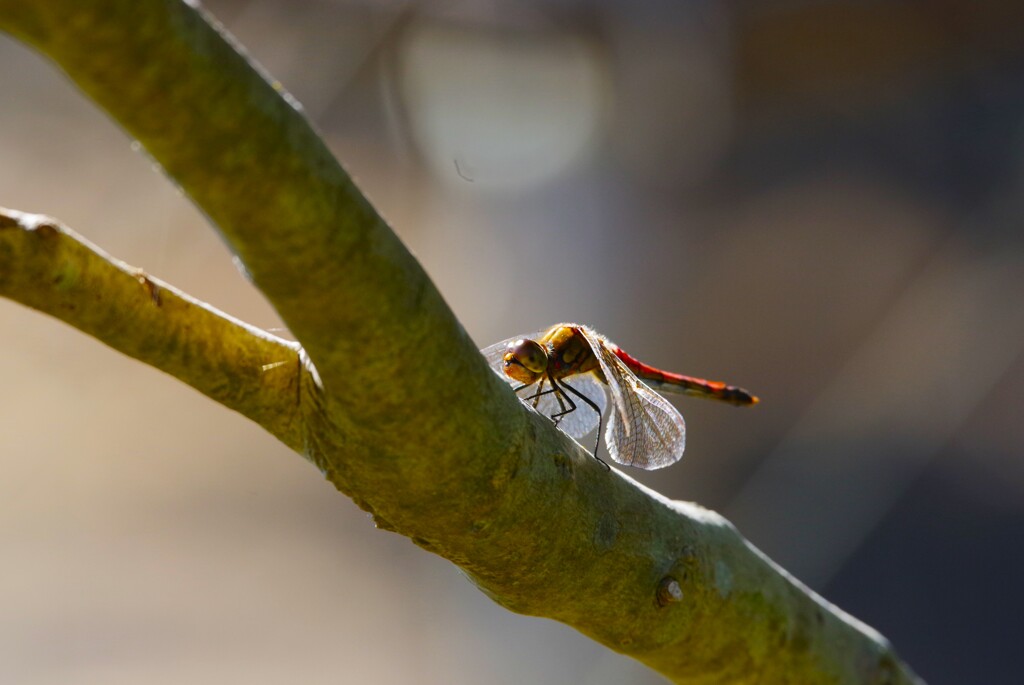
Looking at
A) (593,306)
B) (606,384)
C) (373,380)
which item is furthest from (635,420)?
(593,306)

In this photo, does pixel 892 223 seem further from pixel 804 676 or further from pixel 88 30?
pixel 88 30

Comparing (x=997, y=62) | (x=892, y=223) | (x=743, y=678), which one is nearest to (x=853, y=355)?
(x=892, y=223)

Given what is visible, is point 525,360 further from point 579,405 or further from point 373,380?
point 373,380

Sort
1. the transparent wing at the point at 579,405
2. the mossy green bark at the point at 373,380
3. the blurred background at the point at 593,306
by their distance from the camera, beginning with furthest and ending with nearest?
the blurred background at the point at 593,306, the transparent wing at the point at 579,405, the mossy green bark at the point at 373,380

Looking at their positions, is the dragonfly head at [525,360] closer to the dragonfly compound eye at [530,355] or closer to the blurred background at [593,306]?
the dragonfly compound eye at [530,355]

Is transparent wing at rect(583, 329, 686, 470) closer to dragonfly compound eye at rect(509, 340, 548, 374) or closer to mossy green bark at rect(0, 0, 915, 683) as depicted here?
dragonfly compound eye at rect(509, 340, 548, 374)

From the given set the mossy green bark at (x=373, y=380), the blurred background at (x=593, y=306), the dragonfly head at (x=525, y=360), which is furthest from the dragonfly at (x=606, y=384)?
the blurred background at (x=593, y=306)

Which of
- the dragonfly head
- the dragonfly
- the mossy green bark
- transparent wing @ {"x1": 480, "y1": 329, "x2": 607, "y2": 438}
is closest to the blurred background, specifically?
transparent wing @ {"x1": 480, "y1": 329, "x2": 607, "y2": 438}
